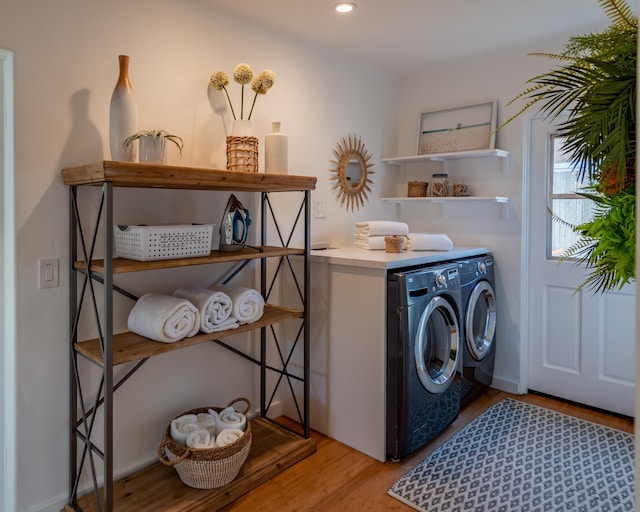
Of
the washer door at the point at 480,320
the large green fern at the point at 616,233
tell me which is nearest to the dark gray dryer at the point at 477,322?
the washer door at the point at 480,320

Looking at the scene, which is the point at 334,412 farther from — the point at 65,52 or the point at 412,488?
the point at 65,52

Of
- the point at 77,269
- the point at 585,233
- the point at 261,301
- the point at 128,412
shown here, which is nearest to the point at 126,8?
the point at 77,269

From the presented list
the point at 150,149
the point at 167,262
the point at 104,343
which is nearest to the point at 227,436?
the point at 104,343

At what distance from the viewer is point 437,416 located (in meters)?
2.48

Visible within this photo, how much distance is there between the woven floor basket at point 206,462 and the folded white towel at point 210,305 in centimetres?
51

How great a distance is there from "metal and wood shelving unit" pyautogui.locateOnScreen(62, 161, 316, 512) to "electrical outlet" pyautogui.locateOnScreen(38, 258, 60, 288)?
0.18 feet

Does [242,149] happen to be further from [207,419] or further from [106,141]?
[207,419]

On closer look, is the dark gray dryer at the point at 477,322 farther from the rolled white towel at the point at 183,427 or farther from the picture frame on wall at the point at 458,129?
the rolled white towel at the point at 183,427

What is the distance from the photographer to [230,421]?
2.19m

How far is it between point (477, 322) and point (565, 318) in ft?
1.79

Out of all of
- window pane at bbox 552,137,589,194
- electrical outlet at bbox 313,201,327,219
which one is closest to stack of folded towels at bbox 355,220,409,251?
electrical outlet at bbox 313,201,327,219

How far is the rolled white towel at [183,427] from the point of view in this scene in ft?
6.65

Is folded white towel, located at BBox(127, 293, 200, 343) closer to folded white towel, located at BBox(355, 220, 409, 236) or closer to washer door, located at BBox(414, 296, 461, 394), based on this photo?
washer door, located at BBox(414, 296, 461, 394)

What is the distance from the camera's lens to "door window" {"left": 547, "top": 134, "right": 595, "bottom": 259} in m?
2.86
